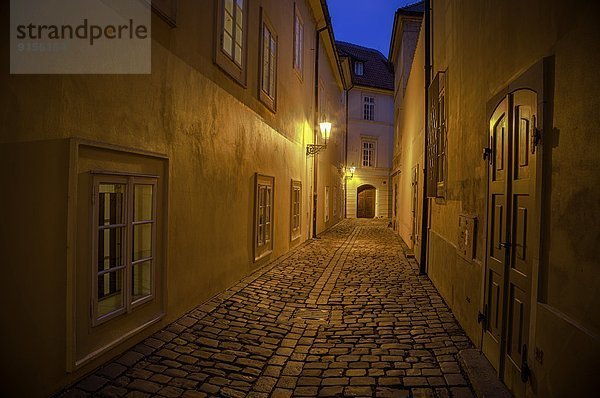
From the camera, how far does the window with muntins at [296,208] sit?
→ 14336 millimetres

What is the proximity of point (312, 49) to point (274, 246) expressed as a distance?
962 cm

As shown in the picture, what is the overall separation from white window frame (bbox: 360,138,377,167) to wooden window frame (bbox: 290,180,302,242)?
2164cm

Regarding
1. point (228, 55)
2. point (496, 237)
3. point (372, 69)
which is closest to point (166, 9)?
point (228, 55)

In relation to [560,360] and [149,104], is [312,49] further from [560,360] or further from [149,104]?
A: [560,360]

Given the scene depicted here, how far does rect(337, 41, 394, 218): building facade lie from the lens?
119 feet

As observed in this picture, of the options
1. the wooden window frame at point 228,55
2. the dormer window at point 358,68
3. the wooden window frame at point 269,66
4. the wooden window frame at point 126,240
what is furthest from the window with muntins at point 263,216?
the dormer window at point 358,68

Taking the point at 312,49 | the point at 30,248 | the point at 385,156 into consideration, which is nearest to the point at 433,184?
the point at 30,248

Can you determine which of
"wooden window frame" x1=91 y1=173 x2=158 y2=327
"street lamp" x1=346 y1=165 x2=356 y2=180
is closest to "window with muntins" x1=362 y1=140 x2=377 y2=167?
"street lamp" x1=346 y1=165 x2=356 y2=180

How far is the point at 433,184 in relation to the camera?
9.05 meters

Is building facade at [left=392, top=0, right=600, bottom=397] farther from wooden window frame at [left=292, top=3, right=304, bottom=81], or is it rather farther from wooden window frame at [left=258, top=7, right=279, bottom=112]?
wooden window frame at [left=292, top=3, right=304, bottom=81]

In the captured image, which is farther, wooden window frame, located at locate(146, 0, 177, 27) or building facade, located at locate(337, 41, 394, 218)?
building facade, located at locate(337, 41, 394, 218)

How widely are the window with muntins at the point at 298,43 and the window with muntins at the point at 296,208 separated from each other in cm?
384

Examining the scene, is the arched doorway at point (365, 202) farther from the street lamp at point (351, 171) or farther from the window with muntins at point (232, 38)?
the window with muntins at point (232, 38)

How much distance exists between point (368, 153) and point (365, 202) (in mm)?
4092
